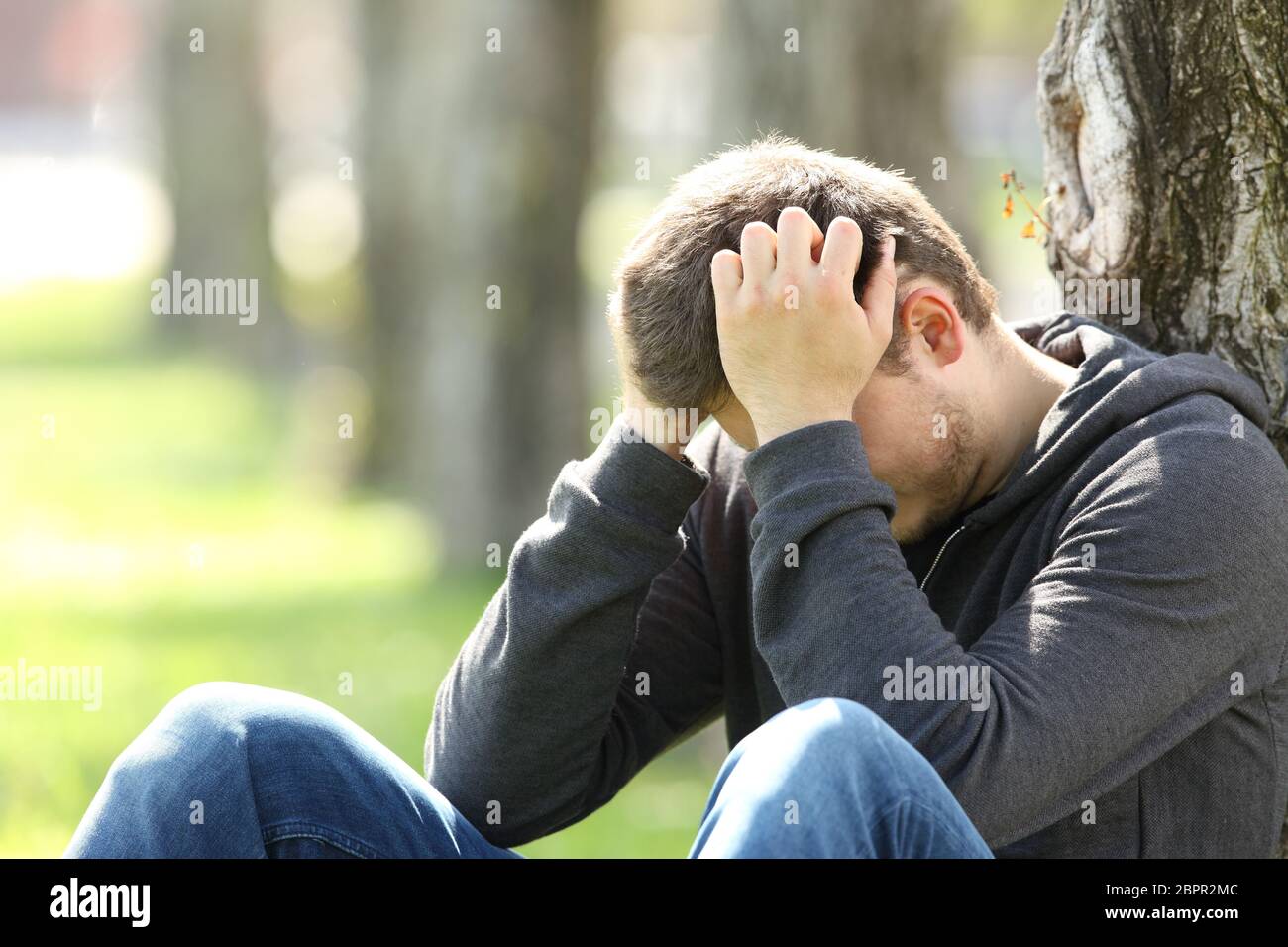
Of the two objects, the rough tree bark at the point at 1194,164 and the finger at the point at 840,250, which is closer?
the finger at the point at 840,250

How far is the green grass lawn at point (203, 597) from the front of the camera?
5918 millimetres

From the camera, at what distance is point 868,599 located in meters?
2.46

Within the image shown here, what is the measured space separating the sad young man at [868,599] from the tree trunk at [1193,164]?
0.88 feet

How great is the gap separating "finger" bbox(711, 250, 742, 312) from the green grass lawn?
9.38ft

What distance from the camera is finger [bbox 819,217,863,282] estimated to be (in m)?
2.62

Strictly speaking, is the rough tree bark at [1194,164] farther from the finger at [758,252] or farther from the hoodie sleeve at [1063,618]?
the finger at [758,252]

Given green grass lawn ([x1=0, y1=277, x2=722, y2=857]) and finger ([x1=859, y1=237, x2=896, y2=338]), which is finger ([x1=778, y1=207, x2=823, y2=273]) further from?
green grass lawn ([x1=0, y1=277, x2=722, y2=857])

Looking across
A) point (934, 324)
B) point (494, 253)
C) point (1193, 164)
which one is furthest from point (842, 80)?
point (494, 253)

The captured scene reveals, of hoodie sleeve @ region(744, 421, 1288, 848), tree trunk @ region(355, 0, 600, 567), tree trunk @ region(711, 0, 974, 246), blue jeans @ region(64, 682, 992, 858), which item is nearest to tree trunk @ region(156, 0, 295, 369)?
tree trunk @ region(355, 0, 600, 567)

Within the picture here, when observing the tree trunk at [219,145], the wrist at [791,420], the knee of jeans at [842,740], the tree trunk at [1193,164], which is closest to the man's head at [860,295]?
the wrist at [791,420]

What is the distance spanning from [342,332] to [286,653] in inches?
245

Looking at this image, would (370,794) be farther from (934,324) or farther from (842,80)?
(842,80)

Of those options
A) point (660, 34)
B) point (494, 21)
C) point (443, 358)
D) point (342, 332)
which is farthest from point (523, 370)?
point (660, 34)
